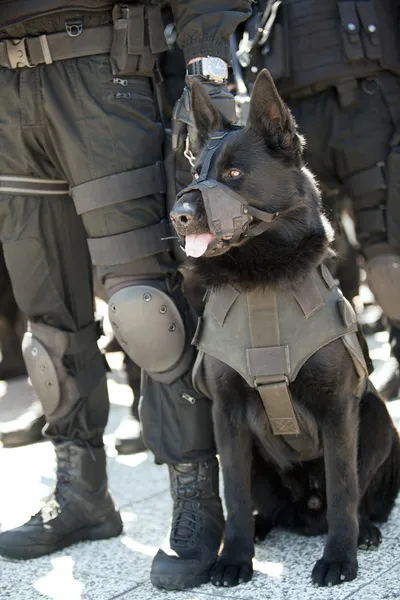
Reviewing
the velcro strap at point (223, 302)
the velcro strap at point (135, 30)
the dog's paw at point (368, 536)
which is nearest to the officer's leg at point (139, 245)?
the velcro strap at point (135, 30)

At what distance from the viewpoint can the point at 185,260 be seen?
3275 mm

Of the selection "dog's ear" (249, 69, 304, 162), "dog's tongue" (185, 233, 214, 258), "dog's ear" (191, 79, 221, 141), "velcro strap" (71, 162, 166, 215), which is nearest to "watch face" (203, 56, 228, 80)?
"dog's ear" (191, 79, 221, 141)

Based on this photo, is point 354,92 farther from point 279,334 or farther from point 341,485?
point 341,485

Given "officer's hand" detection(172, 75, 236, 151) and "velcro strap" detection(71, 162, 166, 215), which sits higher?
"officer's hand" detection(172, 75, 236, 151)

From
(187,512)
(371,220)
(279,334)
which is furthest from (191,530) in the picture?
(371,220)

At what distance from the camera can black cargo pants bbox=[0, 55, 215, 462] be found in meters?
3.18

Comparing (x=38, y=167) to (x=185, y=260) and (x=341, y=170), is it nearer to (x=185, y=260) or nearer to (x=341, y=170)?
(x=185, y=260)

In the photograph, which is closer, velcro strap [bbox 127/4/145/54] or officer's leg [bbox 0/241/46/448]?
velcro strap [bbox 127/4/145/54]

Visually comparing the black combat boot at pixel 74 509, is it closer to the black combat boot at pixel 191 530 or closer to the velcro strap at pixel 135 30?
the black combat boot at pixel 191 530

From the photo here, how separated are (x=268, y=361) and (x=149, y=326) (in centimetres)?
47

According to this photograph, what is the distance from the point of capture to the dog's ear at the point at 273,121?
290cm

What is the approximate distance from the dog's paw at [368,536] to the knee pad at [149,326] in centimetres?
84

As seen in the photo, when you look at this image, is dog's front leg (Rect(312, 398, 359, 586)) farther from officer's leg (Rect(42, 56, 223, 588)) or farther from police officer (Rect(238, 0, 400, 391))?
police officer (Rect(238, 0, 400, 391))

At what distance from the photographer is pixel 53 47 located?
3152 millimetres
